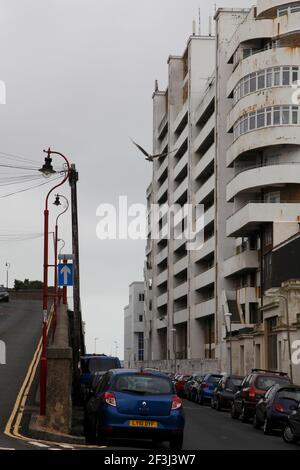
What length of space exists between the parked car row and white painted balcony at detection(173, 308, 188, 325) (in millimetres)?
46455

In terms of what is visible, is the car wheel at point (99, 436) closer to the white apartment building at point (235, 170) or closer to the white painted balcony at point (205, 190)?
the white apartment building at point (235, 170)

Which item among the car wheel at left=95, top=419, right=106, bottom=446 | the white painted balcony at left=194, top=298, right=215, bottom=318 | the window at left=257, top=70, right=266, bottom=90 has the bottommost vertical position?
the car wheel at left=95, top=419, right=106, bottom=446

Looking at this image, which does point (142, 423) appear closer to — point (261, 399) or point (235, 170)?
point (261, 399)

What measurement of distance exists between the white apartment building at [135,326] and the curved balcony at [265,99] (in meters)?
98.5

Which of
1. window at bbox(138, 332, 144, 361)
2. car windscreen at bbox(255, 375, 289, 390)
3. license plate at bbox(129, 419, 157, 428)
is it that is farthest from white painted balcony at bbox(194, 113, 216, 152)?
window at bbox(138, 332, 144, 361)

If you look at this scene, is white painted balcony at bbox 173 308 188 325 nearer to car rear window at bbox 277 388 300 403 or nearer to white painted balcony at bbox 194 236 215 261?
white painted balcony at bbox 194 236 215 261

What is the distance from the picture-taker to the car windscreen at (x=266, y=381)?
3061 cm

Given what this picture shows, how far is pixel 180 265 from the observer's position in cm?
9700

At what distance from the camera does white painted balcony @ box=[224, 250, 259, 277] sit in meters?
65.9

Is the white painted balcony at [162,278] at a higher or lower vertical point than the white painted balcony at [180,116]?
lower

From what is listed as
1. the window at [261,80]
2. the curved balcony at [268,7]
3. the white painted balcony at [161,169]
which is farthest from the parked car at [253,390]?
the white painted balcony at [161,169]

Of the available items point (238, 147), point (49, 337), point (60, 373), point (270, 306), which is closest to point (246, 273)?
point (238, 147)

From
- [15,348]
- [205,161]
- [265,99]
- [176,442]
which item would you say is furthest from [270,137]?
[176,442]

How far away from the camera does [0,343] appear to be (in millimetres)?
45562
